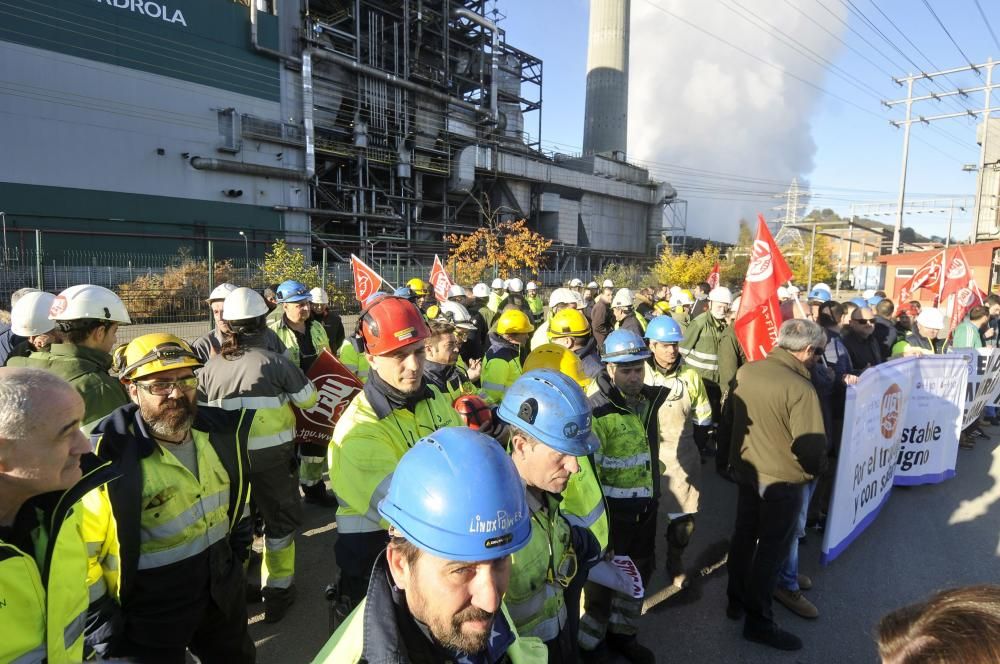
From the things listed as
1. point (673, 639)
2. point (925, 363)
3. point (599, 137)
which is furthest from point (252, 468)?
point (599, 137)

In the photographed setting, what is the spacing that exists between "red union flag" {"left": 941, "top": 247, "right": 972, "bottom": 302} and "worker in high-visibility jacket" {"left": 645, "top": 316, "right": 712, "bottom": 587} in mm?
7622

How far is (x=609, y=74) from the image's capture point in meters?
50.7

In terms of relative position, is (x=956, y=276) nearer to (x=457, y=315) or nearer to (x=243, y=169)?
(x=457, y=315)

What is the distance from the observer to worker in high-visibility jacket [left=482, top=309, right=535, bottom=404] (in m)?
4.73

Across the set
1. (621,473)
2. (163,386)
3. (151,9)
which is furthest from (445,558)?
(151,9)

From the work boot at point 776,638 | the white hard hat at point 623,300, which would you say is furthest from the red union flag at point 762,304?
the work boot at point 776,638

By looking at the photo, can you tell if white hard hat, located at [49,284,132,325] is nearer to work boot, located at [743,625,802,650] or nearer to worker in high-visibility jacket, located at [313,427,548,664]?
worker in high-visibility jacket, located at [313,427,548,664]

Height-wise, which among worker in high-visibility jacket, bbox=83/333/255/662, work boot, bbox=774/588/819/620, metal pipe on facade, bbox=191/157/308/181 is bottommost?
work boot, bbox=774/588/819/620

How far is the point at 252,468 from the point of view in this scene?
12.1 ft

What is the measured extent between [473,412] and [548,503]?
1041mm

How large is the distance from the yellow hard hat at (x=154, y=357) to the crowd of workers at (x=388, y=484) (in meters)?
0.02

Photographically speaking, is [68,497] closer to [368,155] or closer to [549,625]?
[549,625]

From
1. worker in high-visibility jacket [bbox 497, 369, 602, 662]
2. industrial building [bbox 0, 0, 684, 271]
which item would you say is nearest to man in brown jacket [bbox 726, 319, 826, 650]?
worker in high-visibility jacket [bbox 497, 369, 602, 662]

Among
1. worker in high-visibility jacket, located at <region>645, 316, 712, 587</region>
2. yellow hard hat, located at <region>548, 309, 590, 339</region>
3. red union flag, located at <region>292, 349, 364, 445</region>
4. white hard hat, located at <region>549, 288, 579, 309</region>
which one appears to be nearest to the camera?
worker in high-visibility jacket, located at <region>645, 316, 712, 587</region>
